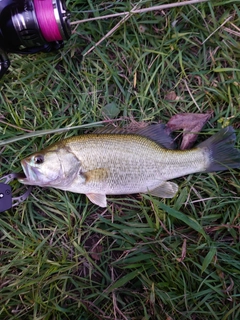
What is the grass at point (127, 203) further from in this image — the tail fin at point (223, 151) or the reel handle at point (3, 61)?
the reel handle at point (3, 61)

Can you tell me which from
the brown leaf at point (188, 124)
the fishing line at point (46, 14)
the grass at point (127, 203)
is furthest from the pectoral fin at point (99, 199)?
the fishing line at point (46, 14)

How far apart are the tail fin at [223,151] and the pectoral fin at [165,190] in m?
0.38

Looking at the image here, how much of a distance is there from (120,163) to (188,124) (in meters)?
0.83

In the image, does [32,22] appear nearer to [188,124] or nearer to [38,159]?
[38,159]

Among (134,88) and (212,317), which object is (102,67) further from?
(212,317)

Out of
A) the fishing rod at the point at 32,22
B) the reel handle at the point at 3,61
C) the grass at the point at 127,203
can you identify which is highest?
the fishing rod at the point at 32,22

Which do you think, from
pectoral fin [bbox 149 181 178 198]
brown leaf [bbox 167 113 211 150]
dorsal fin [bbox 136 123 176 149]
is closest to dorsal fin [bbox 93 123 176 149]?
dorsal fin [bbox 136 123 176 149]

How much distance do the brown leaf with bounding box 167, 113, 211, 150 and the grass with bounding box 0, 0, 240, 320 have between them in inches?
4.0

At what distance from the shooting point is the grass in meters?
3.24

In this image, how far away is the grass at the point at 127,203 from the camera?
3.24 metres

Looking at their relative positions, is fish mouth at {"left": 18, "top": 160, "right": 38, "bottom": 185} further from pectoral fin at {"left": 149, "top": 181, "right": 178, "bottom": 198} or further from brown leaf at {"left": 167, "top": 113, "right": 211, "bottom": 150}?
brown leaf at {"left": 167, "top": 113, "right": 211, "bottom": 150}

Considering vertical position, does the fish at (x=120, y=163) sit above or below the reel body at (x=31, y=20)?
below

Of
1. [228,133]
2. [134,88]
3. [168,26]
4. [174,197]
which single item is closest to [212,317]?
[174,197]

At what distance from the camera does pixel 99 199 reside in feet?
10.9
